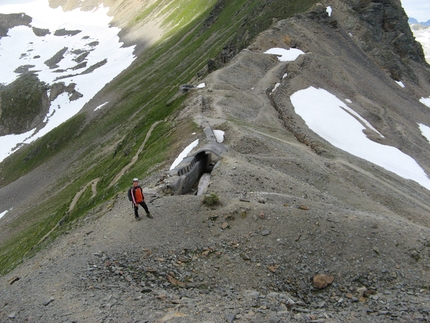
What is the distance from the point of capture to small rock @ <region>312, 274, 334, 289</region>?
1449 centimetres

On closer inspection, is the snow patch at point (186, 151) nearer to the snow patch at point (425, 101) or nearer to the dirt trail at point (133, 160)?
the dirt trail at point (133, 160)

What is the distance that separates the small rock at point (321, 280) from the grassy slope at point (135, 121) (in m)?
17.9

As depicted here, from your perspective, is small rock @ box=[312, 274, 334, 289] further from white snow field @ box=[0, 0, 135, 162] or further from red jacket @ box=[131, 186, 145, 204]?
white snow field @ box=[0, 0, 135, 162]

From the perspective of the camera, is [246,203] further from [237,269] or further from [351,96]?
[351,96]

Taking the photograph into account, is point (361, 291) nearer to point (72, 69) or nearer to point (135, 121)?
point (135, 121)

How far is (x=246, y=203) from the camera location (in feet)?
61.9

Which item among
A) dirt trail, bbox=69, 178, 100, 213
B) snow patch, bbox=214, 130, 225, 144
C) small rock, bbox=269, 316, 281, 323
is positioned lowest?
dirt trail, bbox=69, 178, 100, 213

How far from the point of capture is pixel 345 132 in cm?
4184

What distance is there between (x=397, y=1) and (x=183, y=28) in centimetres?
7360

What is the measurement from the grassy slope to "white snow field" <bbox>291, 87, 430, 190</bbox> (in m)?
15.9

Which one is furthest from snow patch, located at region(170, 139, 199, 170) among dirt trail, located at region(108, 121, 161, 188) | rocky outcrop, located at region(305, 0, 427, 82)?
rocky outcrop, located at region(305, 0, 427, 82)

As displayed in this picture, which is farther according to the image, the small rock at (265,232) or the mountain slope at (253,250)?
the small rock at (265,232)

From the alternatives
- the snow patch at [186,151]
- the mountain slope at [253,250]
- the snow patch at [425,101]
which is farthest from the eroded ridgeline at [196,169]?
the snow patch at [425,101]

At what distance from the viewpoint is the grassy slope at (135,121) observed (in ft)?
142
